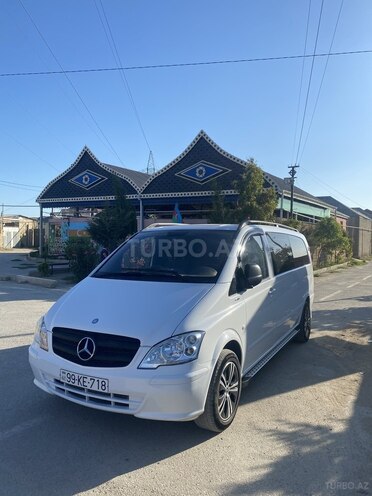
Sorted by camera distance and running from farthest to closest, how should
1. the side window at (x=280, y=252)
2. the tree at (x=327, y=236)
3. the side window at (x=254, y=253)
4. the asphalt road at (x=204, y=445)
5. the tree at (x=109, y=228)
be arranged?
the tree at (x=327, y=236), the tree at (x=109, y=228), the side window at (x=280, y=252), the side window at (x=254, y=253), the asphalt road at (x=204, y=445)

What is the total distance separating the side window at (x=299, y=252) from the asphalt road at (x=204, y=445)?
199 centimetres

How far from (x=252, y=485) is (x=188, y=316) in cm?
134

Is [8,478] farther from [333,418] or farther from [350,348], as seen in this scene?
[350,348]

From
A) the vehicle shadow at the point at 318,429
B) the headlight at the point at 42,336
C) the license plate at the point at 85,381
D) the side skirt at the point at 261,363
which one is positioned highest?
the headlight at the point at 42,336

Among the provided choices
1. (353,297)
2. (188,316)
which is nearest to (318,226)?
(353,297)

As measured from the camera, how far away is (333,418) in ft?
14.2

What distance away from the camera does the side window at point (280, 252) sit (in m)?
5.82

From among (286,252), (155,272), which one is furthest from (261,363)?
(286,252)

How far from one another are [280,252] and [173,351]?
315 cm

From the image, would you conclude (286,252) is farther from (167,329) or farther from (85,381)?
(85,381)

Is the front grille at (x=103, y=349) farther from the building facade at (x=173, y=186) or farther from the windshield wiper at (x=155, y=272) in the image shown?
the building facade at (x=173, y=186)

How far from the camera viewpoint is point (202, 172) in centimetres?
2202

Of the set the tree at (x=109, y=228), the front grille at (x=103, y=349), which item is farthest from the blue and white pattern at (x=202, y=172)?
the front grille at (x=103, y=349)

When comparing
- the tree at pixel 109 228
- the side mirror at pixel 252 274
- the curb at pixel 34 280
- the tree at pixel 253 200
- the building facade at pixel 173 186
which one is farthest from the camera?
the building facade at pixel 173 186
